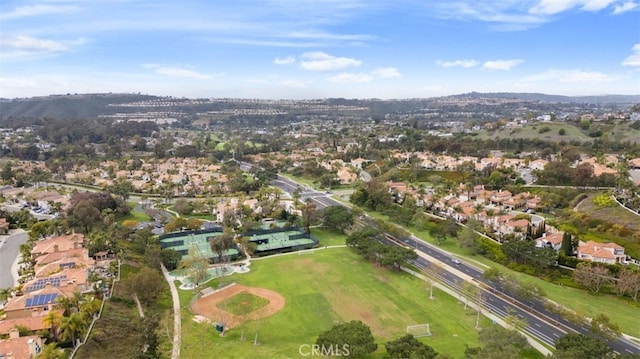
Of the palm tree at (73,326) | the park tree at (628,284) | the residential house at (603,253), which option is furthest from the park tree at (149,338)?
the residential house at (603,253)

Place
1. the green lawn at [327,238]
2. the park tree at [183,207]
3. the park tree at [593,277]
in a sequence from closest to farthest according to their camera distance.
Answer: the park tree at [593,277] < the green lawn at [327,238] < the park tree at [183,207]

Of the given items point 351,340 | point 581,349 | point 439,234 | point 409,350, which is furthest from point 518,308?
point 439,234

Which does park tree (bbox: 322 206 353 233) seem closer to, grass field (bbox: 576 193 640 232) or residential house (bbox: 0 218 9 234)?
grass field (bbox: 576 193 640 232)

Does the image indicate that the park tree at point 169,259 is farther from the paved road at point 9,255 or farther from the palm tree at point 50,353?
the palm tree at point 50,353

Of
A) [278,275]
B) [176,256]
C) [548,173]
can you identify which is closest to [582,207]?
[548,173]

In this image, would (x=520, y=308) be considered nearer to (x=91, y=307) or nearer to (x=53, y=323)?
(x=91, y=307)
